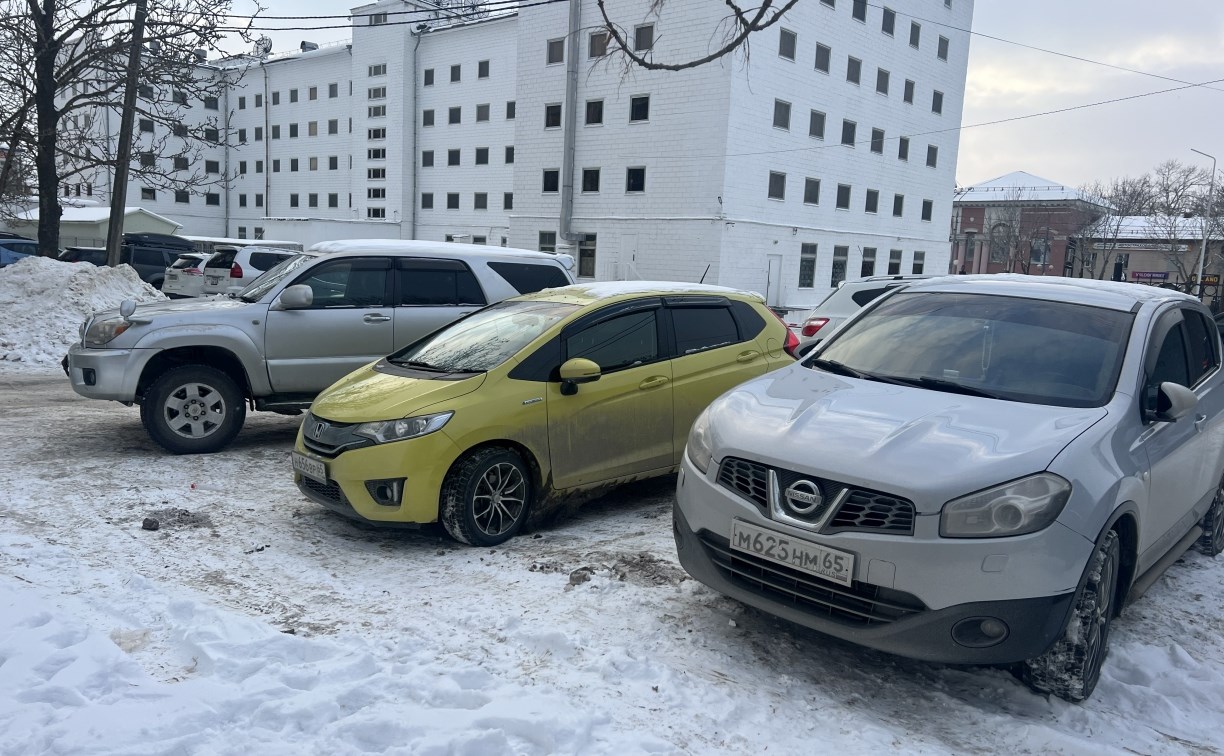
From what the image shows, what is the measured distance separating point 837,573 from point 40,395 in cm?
1035

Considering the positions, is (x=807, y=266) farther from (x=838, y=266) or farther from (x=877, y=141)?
(x=877, y=141)

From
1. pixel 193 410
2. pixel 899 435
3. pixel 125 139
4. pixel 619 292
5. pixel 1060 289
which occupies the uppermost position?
pixel 125 139

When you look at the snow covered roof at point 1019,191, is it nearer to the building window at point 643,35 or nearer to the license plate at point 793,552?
the building window at point 643,35

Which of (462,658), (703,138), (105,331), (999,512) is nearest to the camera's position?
(999,512)

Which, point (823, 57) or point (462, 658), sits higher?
point (823, 57)

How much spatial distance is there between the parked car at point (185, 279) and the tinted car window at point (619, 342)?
1816cm

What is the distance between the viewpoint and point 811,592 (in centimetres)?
363

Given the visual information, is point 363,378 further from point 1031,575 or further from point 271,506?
point 1031,575

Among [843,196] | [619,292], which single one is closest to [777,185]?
[843,196]

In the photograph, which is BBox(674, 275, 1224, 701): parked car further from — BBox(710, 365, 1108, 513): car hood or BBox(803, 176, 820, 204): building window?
BBox(803, 176, 820, 204): building window

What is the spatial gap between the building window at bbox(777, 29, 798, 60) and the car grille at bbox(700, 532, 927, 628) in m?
34.2

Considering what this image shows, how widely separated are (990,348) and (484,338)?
11.1 ft

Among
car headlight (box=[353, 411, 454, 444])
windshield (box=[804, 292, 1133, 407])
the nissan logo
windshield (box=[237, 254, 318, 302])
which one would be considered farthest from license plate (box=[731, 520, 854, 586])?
windshield (box=[237, 254, 318, 302])

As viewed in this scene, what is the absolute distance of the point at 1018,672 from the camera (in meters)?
3.73
